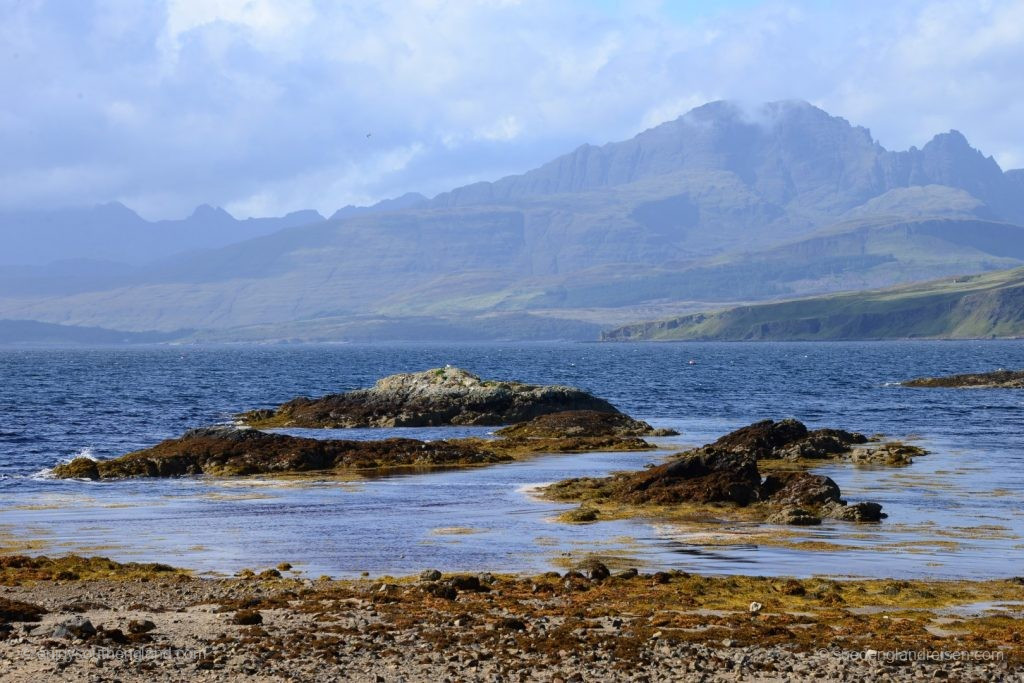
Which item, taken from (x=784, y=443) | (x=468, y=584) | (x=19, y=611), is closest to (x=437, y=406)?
(x=784, y=443)

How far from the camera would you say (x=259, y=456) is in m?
56.4

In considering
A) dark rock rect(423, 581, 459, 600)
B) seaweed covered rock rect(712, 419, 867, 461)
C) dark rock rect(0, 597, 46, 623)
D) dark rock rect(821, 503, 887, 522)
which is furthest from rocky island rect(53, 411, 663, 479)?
dark rock rect(423, 581, 459, 600)

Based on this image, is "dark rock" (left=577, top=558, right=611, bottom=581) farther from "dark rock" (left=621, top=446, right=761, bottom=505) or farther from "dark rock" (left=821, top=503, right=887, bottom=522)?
"dark rock" (left=621, top=446, right=761, bottom=505)

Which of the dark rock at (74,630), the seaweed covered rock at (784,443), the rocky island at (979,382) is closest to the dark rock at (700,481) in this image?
the seaweed covered rock at (784,443)

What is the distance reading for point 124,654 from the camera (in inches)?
854

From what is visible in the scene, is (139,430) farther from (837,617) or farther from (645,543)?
(837,617)

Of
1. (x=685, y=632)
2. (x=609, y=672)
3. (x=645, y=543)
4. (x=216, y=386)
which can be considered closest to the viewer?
(x=609, y=672)

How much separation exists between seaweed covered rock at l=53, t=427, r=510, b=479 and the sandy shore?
81.4 ft

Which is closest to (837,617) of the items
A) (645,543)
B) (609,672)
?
(609,672)

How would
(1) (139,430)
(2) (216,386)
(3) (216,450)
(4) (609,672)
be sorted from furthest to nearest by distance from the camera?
(2) (216,386), (1) (139,430), (3) (216,450), (4) (609,672)

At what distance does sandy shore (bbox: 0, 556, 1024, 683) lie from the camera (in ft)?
68.3

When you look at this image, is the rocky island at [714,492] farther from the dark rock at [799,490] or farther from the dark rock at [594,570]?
the dark rock at [594,570]

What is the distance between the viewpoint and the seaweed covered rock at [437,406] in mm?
83625

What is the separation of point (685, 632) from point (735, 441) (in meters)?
36.2
